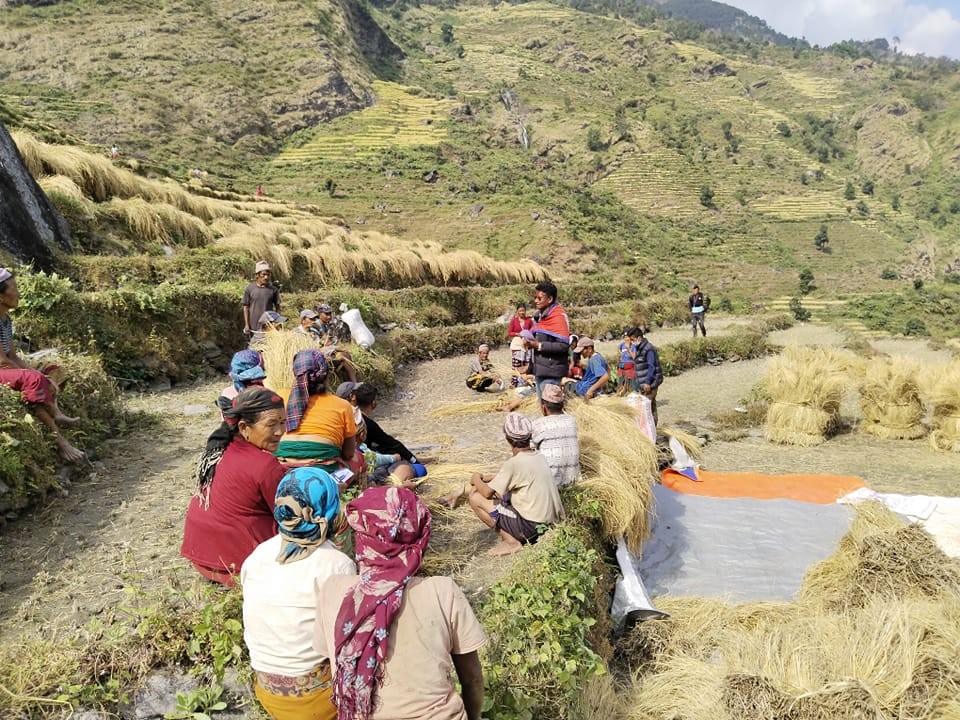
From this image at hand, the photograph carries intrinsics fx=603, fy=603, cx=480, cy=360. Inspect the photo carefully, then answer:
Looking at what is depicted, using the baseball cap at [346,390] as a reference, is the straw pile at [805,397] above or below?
below

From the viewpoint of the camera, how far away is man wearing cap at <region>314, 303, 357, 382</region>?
6.59 metres

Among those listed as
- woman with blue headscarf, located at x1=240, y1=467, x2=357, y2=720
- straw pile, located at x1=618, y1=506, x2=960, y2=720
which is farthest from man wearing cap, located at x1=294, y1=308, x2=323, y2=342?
woman with blue headscarf, located at x1=240, y1=467, x2=357, y2=720

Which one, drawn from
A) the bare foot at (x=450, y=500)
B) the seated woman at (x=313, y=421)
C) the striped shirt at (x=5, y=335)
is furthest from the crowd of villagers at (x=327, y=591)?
the striped shirt at (x=5, y=335)

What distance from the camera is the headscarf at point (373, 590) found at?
1.77 m

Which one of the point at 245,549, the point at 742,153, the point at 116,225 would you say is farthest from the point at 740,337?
the point at 742,153

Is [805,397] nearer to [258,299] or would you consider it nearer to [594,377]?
[594,377]

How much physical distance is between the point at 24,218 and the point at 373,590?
30.3 feet

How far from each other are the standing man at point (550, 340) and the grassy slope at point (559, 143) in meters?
24.5

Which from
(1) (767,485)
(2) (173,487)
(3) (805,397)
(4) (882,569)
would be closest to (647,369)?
(1) (767,485)

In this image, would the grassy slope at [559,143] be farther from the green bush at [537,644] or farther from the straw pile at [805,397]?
the green bush at [537,644]

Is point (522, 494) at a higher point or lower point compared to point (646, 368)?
higher

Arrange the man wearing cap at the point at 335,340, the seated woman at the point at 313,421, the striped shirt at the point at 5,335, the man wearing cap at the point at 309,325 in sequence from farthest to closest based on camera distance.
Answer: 1. the man wearing cap at the point at 309,325
2. the man wearing cap at the point at 335,340
3. the striped shirt at the point at 5,335
4. the seated woman at the point at 313,421

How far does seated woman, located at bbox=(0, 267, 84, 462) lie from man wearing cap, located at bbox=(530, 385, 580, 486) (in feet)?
11.5

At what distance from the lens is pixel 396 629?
181cm
